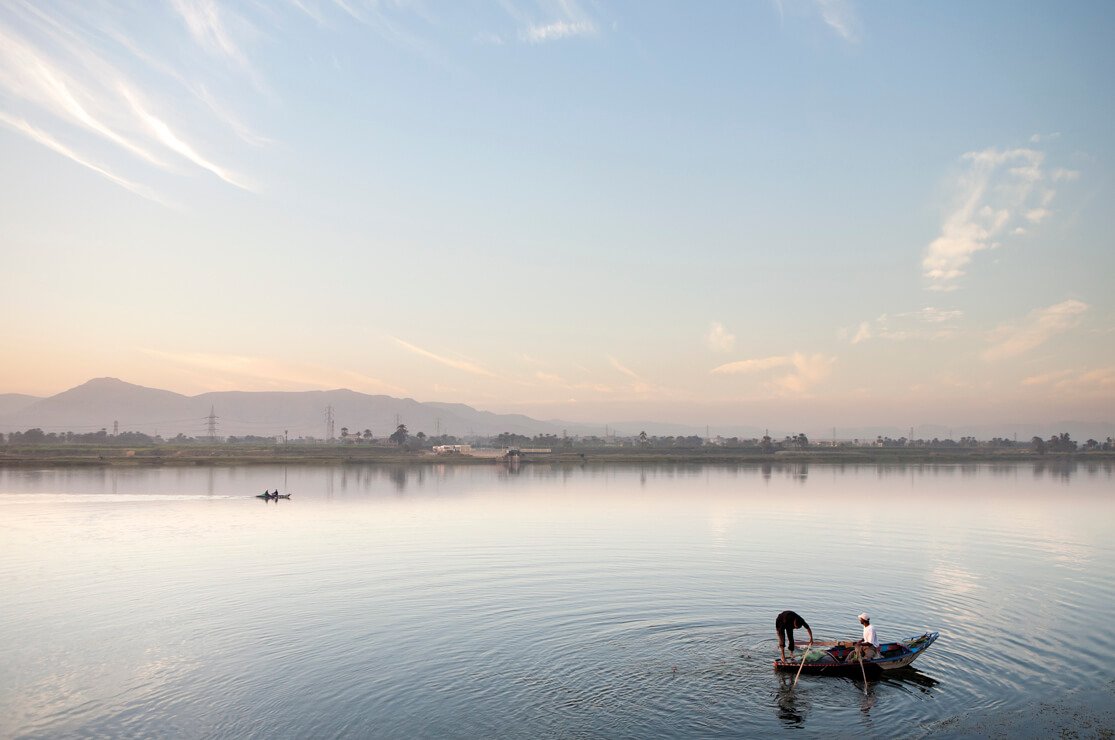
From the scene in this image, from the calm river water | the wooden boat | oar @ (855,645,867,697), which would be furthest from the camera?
the wooden boat

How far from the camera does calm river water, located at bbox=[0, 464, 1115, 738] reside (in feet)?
71.1

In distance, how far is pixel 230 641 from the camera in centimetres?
2914

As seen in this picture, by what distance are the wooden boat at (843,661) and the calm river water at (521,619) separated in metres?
0.49

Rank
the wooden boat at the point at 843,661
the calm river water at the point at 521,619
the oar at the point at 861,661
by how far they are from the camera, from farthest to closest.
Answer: the wooden boat at the point at 843,661
the oar at the point at 861,661
the calm river water at the point at 521,619

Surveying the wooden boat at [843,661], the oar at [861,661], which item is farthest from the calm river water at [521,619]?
the wooden boat at [843,661]

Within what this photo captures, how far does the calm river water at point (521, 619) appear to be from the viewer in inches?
853

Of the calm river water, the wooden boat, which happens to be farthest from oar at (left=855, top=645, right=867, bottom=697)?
the calm river water

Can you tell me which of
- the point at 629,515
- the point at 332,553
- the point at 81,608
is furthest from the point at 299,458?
the point at 81,608

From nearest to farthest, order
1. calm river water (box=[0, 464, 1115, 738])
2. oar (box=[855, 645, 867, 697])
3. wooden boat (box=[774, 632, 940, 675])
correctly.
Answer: calm river water (box=[0, 464, 1115, 738]), oar (box=[855, 645, 867, 697]), wooden boat (box=[774, 632, 940, 675])

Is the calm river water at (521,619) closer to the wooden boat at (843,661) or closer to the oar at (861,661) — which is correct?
the oar at (861,661)

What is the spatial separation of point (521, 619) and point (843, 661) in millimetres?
12791

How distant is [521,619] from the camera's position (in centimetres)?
3231

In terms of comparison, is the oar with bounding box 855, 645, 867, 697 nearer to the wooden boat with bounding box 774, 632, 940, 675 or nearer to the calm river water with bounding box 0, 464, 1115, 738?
the wooden boat with bounding box 774, 632, 940, 675

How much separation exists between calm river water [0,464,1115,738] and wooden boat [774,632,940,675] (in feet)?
1.60
